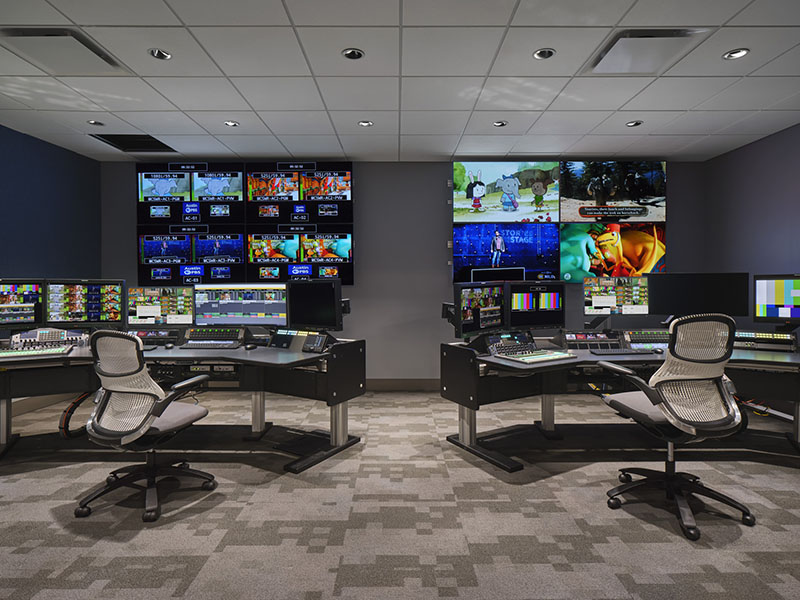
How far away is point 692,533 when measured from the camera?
2312 millimetres

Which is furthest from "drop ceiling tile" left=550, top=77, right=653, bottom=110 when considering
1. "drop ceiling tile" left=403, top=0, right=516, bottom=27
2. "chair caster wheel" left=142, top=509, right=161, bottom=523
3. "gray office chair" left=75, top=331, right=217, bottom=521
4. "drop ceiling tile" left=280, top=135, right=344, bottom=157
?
"chair caster wheel" left=142, top=509, right=161, bottom=523

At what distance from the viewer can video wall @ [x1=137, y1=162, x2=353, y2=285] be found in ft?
17.3

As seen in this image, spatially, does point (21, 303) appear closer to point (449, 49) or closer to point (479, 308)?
point (479, 308)

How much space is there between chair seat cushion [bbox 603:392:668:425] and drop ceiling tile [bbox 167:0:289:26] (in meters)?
2.95

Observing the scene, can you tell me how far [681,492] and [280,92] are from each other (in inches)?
149

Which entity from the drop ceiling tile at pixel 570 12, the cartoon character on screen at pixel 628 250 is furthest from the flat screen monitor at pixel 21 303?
the cartoon character on screen at pixel 628 250

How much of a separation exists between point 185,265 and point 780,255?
616 centimetres

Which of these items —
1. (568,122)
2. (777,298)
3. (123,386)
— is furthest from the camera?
(568,122)

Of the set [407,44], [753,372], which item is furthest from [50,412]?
[753,372]

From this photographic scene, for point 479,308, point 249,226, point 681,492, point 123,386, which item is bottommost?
point 681,492

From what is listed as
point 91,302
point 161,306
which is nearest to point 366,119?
point 161,306

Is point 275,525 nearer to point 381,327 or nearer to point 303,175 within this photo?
point 381,327

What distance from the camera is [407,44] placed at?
282 centimetres

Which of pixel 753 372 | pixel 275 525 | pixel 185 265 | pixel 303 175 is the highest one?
pixel 303 175
